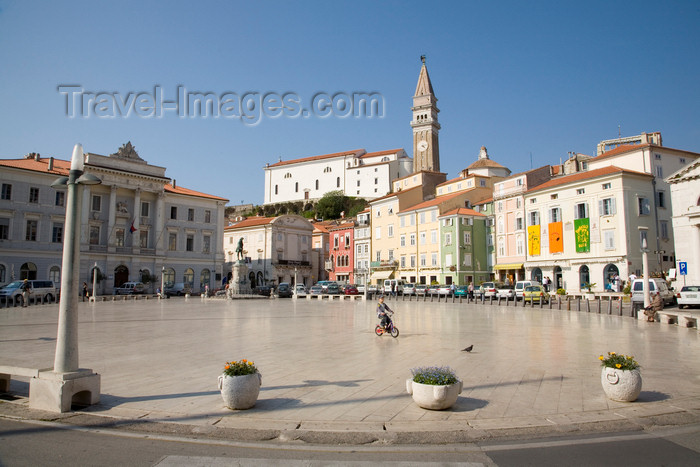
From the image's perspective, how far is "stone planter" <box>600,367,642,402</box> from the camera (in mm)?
7679

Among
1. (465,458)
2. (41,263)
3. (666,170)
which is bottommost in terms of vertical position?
(465,458)

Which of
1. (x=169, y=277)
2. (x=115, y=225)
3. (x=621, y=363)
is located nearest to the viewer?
(x=621, y=363)

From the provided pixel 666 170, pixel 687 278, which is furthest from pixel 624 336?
pixel 666 170

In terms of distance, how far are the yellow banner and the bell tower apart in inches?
2572

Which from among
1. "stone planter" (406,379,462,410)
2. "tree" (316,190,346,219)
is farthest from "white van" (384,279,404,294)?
"tree" (316,190,346,219)

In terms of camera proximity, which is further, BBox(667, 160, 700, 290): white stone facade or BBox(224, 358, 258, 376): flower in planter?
BBox(667, 160, 700, 290): white stone facade

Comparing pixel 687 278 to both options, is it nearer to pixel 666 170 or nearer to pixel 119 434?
pixel 666 170

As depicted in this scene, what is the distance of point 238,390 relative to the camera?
7.31 meters

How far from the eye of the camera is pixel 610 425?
6.79 metres

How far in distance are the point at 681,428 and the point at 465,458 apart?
11.3 feet

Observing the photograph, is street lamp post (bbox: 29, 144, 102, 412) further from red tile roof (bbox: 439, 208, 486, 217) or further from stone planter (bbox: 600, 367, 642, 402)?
red tile roof (bbox: 439, 208, 486, 217)

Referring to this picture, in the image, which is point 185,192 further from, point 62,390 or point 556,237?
point 62,390

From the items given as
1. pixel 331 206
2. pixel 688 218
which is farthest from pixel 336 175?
pixel 688 218

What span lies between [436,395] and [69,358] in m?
5.85
